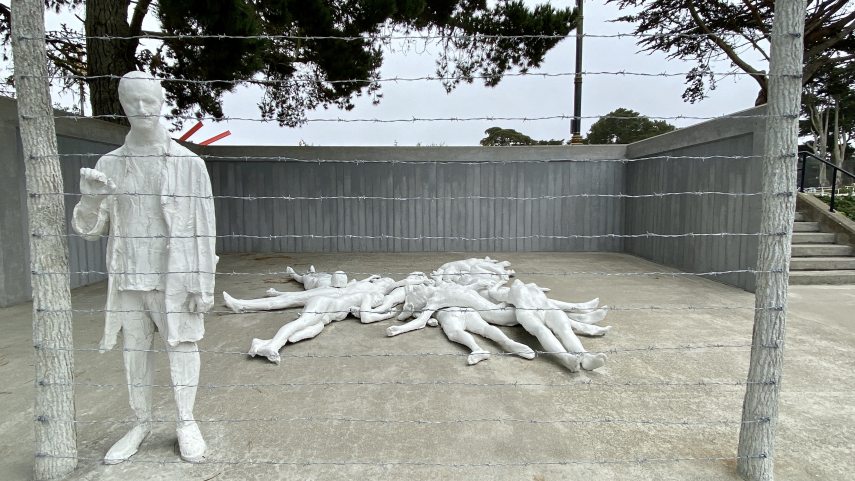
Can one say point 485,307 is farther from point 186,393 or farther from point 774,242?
point 186,393

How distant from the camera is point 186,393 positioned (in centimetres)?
207

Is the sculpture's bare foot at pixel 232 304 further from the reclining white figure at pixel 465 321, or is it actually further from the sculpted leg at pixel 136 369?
the sculpted leg at pixel 136 369

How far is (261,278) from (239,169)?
4175mm

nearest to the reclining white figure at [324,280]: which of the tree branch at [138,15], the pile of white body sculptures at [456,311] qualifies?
the pile of white body sculptures at [456,311]

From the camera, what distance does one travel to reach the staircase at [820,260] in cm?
605

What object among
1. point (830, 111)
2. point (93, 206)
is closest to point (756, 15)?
point (93, 206)

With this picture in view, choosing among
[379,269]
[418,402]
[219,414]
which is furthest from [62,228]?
[379,269]

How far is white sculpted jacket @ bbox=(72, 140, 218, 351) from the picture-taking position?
75.7 inches

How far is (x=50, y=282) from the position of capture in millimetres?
1873

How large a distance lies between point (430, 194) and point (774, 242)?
8.37 meters

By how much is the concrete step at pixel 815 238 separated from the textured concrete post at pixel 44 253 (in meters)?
9.09

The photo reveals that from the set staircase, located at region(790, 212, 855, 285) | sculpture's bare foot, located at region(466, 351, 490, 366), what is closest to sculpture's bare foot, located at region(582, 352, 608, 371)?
sculpture's bare foot, located at region(466, 351, 490, 366)

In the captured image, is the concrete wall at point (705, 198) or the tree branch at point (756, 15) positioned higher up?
the tree branch at point (756, 15)

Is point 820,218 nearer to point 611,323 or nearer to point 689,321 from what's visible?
point 689,321
